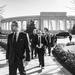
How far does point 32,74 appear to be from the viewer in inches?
270

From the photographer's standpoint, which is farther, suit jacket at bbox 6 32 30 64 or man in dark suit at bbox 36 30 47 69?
man in dark suit at bbox 36 30 47 69

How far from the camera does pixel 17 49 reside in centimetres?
446

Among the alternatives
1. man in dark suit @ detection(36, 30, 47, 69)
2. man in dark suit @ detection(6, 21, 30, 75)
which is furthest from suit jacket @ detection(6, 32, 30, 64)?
man in dark suit @ detection(36, 30, 47, 69)

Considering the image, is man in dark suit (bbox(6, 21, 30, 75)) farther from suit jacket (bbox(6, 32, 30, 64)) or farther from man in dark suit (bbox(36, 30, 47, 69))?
man in dark suit (bbox(36, 30, 47, 69))

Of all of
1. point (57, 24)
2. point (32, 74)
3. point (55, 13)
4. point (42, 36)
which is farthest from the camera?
point (57, 24)

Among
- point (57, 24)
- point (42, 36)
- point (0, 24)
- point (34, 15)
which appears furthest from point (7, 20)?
point (42, 36)

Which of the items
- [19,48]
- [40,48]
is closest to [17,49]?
[19,48]

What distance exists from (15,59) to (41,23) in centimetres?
7946

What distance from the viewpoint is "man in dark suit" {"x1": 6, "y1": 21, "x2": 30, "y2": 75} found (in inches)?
175

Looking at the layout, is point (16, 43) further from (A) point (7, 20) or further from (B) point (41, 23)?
(A) point (7, 20)

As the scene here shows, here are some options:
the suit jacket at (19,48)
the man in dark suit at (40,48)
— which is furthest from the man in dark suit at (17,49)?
the man in dark suit at (40,48)

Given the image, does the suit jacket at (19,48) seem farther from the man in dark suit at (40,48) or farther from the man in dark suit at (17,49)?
the man in dark suit at (40,48)

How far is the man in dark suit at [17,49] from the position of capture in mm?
4449

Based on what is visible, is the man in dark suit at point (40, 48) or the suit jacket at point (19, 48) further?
the man in dark suit at point (40, 48)
